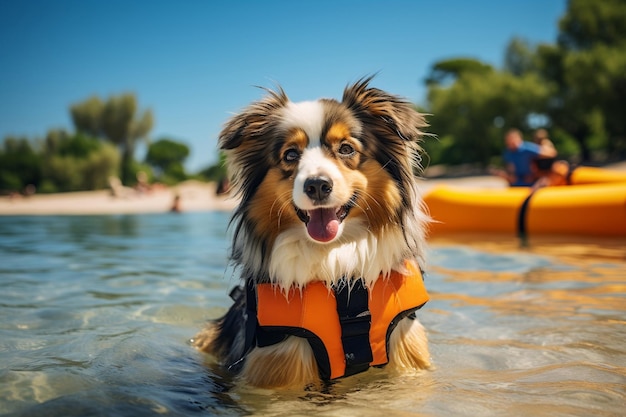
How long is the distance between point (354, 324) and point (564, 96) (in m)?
31.9

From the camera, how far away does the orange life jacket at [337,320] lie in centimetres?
293

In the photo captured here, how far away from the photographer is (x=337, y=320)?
298 cm

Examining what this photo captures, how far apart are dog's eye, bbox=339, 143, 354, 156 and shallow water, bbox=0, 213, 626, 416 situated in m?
1.23

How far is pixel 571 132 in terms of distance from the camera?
32281 millimetres

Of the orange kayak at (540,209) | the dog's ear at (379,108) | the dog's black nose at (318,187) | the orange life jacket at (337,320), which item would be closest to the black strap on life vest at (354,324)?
the orange life jacket at (337,320)

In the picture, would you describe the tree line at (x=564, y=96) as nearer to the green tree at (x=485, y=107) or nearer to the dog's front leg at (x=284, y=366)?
the green tree at (x=485, y=107)

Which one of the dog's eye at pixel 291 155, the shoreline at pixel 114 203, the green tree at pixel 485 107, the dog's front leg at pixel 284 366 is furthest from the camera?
the green tree at pixel 485 107

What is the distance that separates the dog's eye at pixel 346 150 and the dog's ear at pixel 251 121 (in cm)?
46

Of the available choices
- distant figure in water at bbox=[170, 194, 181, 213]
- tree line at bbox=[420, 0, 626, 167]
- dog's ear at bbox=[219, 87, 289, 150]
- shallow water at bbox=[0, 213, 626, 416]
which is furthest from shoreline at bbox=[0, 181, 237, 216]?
dog's ear at bbox=[219, 87, 289, 150]

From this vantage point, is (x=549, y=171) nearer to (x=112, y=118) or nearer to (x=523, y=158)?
(x=523, y=158)

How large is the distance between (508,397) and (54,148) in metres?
43.1

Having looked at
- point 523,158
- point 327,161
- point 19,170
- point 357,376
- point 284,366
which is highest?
point 19,170

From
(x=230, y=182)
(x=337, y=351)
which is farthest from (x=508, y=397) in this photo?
(x=230, y=182)

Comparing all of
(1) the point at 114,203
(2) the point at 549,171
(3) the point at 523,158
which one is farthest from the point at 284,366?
(1) the point at 114,203
